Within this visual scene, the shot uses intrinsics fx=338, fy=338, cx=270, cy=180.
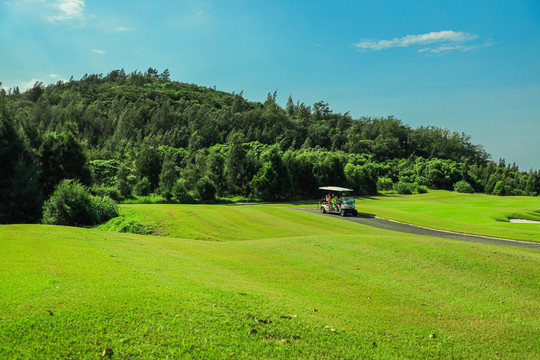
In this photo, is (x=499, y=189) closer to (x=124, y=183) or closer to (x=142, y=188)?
(x=142, y=188)

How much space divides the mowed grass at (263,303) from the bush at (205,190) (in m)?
40.2

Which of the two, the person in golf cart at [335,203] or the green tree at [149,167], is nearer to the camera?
the person in golf cart at [335,203]

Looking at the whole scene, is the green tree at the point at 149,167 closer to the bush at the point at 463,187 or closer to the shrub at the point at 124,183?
the shrub at the point at 124,183

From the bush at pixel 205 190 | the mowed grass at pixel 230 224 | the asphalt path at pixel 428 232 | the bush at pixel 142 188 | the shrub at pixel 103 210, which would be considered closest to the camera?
the asphalt path at pixel 428 232

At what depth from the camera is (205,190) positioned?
55.6 metres

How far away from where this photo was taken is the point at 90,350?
17.0ft

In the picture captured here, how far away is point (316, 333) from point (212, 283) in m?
3.51

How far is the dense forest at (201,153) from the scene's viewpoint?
40.8 meters

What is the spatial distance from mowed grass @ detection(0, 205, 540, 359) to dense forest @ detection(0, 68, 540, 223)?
2473 cm

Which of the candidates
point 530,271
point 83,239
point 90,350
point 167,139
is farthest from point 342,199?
point 167,139

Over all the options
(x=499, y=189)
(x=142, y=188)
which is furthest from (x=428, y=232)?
(x=499, y=189)

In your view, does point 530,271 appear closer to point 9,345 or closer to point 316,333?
point 316,333

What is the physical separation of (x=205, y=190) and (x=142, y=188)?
40.1 feet

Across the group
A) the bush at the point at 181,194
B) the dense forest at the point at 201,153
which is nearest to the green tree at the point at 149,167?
the dense forest at the point at 201,153
